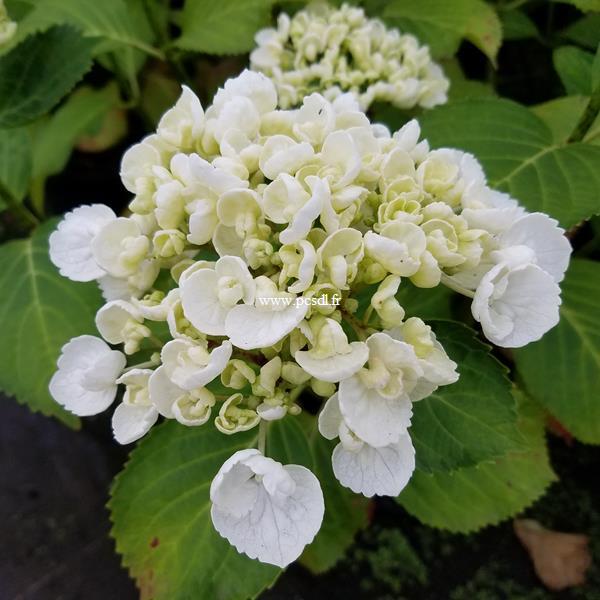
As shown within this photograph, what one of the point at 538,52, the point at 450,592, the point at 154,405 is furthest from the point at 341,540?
the point at 538,52

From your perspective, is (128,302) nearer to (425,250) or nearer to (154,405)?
(154,405)

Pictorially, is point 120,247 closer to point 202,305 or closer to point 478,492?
point 202,305

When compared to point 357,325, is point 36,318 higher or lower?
lower

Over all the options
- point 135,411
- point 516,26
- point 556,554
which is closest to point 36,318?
point 135,411

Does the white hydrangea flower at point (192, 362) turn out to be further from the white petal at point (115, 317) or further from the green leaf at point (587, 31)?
the green leaf at point (587, 31)

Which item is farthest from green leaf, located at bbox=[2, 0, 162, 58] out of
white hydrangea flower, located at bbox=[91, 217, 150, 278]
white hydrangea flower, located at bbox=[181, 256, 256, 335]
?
white hydrangea flower, located at bbox=[181, 256, 256, 335]
